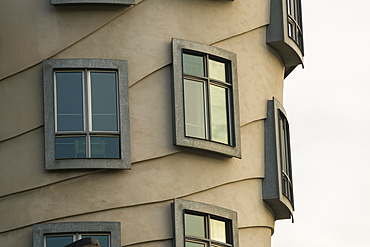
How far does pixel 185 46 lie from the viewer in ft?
51.2

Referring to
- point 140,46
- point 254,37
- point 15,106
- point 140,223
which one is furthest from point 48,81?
point 254,37

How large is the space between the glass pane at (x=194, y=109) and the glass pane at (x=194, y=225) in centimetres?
166

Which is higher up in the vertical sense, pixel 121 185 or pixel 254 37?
pixel 254 37

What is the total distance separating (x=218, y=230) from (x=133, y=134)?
2629 mm

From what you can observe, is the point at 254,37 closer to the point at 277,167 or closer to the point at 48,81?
the point at 277,167

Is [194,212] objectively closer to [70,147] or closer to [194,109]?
[194,109]

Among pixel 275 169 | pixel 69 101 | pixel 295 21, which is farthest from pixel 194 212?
pixel 295 21

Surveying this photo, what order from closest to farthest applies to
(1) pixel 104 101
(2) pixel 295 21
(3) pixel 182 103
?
(1) pixel 104 101
(3) pixel 182 103
(2) pixel 295 21

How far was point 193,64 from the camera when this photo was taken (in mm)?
15758

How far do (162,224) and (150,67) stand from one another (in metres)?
3.17

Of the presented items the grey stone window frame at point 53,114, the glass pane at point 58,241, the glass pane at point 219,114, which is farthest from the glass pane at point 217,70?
the glass pane at point 58,241

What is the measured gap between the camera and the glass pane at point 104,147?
574 inches

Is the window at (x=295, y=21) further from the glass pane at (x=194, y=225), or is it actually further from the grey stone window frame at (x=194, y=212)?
the glass pane at (x=194, y=225)

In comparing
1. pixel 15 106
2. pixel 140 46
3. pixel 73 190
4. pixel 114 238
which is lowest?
pixel 114 238
